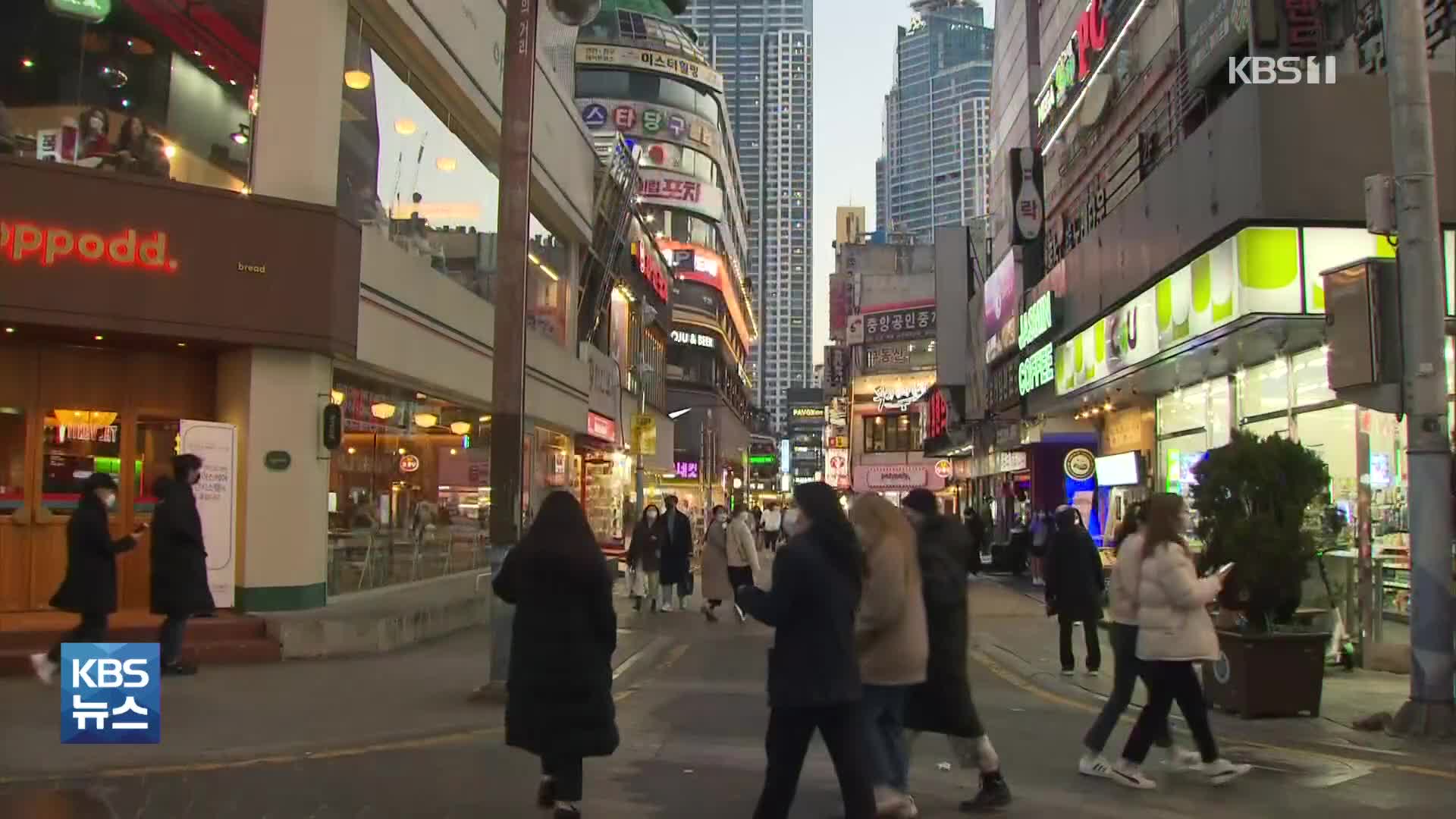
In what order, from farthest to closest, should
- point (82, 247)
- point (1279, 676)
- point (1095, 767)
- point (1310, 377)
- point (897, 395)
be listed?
1. point (897, 395)
2. point (1310, 377)
3. point (82, 247)
4. point (1279, 676)
5. point (1095, 767)

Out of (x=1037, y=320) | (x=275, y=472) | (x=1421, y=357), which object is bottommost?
(x=275, y=472)

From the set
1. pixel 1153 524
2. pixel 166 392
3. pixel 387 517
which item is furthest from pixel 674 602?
pixel 1153 524

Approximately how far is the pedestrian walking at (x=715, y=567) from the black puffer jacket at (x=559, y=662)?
13.4 m

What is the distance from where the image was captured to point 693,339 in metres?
81.0

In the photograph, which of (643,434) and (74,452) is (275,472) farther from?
(643,434)

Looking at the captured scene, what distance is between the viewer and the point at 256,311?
13.7 m

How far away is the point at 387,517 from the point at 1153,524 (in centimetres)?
1272

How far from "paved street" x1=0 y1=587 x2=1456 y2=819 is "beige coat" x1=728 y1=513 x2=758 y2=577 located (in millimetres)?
8196

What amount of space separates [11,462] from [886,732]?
35.5 ft

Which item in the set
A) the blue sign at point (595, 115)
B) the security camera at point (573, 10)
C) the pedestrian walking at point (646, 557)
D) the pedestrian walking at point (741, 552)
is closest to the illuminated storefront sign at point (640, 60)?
the blue sign at point (595, 115)

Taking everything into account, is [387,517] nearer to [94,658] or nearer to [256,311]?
[256,311]

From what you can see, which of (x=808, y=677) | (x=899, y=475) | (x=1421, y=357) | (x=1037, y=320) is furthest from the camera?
(x=899, y=475)

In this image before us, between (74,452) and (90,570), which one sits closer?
(90,570)

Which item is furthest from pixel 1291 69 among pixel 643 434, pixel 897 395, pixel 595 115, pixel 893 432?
pixel 893 432
